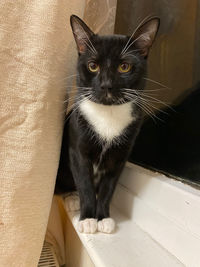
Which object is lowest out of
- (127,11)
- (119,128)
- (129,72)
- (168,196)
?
(168,196)

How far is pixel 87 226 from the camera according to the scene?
2.32 feet

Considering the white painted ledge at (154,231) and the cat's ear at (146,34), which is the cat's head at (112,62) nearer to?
the cat's ear at (146,34)

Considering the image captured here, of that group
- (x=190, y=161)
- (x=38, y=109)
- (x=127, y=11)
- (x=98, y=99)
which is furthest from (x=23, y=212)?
(x=127, y=11)

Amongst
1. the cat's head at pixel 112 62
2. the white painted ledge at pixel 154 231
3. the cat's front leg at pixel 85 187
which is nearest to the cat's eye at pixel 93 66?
the cat's head at pixel 112 62

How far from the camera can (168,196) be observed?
67 cm

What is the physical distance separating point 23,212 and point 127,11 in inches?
35.9

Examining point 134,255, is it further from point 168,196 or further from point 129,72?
point 129,72

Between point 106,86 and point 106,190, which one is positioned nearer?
point 106,86

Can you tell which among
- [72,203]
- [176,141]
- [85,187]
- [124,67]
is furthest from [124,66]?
[72,203]

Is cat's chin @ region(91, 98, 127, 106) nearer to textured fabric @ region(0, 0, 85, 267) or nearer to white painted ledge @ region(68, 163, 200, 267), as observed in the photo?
textured fabric @ region(0, 0, 85, 267)

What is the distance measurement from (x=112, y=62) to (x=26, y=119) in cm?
31

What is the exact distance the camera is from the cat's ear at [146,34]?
73 cm

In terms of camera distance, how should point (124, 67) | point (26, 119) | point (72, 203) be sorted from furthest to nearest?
1. point (72, 203)
2. point (124, 67)
3. point (26, 119)

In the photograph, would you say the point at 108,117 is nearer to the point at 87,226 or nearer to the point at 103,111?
the point at 103,111
